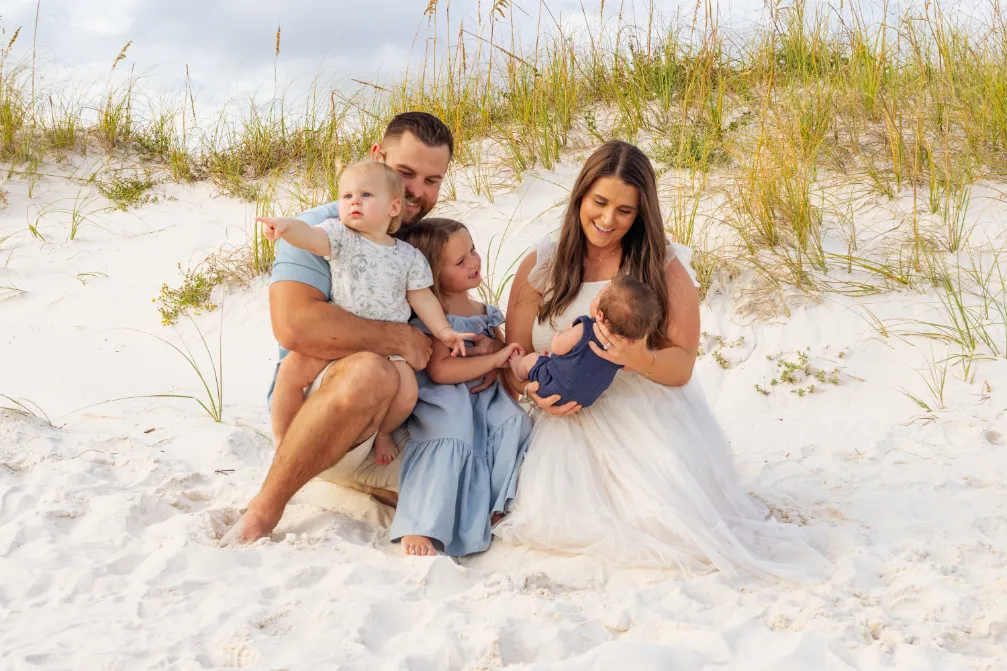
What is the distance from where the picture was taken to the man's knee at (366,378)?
2885 millimetres

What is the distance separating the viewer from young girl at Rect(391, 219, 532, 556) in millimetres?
2959

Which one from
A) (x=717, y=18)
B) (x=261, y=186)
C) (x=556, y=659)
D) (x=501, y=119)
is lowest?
(x=556, y=659)

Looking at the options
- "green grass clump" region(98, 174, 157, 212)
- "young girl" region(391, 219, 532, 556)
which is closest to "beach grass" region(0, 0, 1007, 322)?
"green grass clump" region(98, 174, 157, 212)

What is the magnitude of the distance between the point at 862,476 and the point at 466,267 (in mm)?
1982

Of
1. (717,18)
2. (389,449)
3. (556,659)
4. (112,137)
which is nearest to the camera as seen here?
(556,659)

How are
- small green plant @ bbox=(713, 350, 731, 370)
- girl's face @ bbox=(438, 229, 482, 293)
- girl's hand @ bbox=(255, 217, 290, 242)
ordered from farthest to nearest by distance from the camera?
small green plant @ bbox=(713, 350, 731, 370) → girl's face @ bbox=(438, 229, 482, 293) → girl's hand @ bbox=(255, 217, 290, 242)

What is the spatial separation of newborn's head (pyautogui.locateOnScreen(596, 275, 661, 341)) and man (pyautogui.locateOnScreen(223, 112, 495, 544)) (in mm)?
712

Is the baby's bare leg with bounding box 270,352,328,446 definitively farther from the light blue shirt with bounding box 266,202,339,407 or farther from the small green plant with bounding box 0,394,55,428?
the small green plant with bounding box 0,394,55,428

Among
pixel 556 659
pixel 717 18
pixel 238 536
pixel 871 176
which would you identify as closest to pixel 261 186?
pixel 717 18

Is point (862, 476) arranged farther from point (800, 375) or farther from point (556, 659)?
point (556, 659)

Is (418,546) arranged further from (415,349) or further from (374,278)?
(374,278)

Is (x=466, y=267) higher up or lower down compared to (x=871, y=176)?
lower down

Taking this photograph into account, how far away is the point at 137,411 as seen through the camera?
14.8ft

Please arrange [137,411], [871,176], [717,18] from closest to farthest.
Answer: [137,411] < [871,176] < [717,18]
